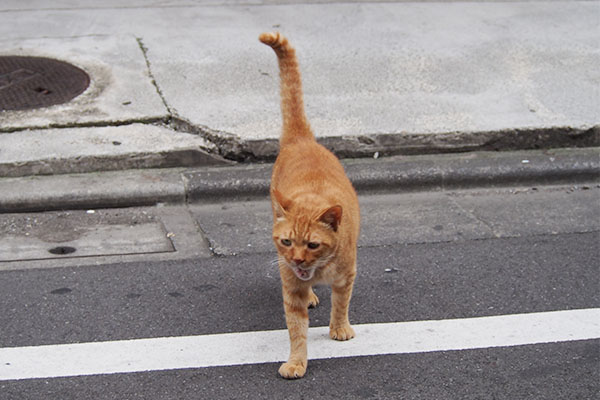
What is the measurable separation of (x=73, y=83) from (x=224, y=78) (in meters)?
1.29

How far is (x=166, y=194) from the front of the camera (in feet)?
16.7

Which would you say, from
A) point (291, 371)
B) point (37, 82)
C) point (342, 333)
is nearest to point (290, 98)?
point (342, 333)

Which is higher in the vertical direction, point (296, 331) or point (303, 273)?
point (303, 273)

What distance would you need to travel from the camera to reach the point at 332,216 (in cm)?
313

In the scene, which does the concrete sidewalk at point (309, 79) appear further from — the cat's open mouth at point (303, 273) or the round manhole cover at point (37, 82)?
the cat's open mouth at point (303, 273)

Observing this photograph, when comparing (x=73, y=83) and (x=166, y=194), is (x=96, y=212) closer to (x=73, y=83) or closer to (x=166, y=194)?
(x=166, y=194)

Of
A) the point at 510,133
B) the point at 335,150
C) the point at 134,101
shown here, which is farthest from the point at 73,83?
the point at 510,133

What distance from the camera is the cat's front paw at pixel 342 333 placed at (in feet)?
11.6

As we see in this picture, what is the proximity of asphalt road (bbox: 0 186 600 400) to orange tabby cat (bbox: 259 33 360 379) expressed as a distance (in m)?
0.20

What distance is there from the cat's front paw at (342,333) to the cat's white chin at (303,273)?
1.32 feet

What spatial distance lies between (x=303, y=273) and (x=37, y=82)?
3997mm

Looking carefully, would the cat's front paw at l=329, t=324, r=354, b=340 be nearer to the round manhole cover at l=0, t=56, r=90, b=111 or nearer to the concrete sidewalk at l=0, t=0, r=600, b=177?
the concrete sidewalk at l=0, t=0, r=600, b=177

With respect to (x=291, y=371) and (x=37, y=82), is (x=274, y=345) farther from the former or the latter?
(x=37, y=82)

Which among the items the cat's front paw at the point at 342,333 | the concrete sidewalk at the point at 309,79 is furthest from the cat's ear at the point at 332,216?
the concrete sidewalk at the point at 309,79
